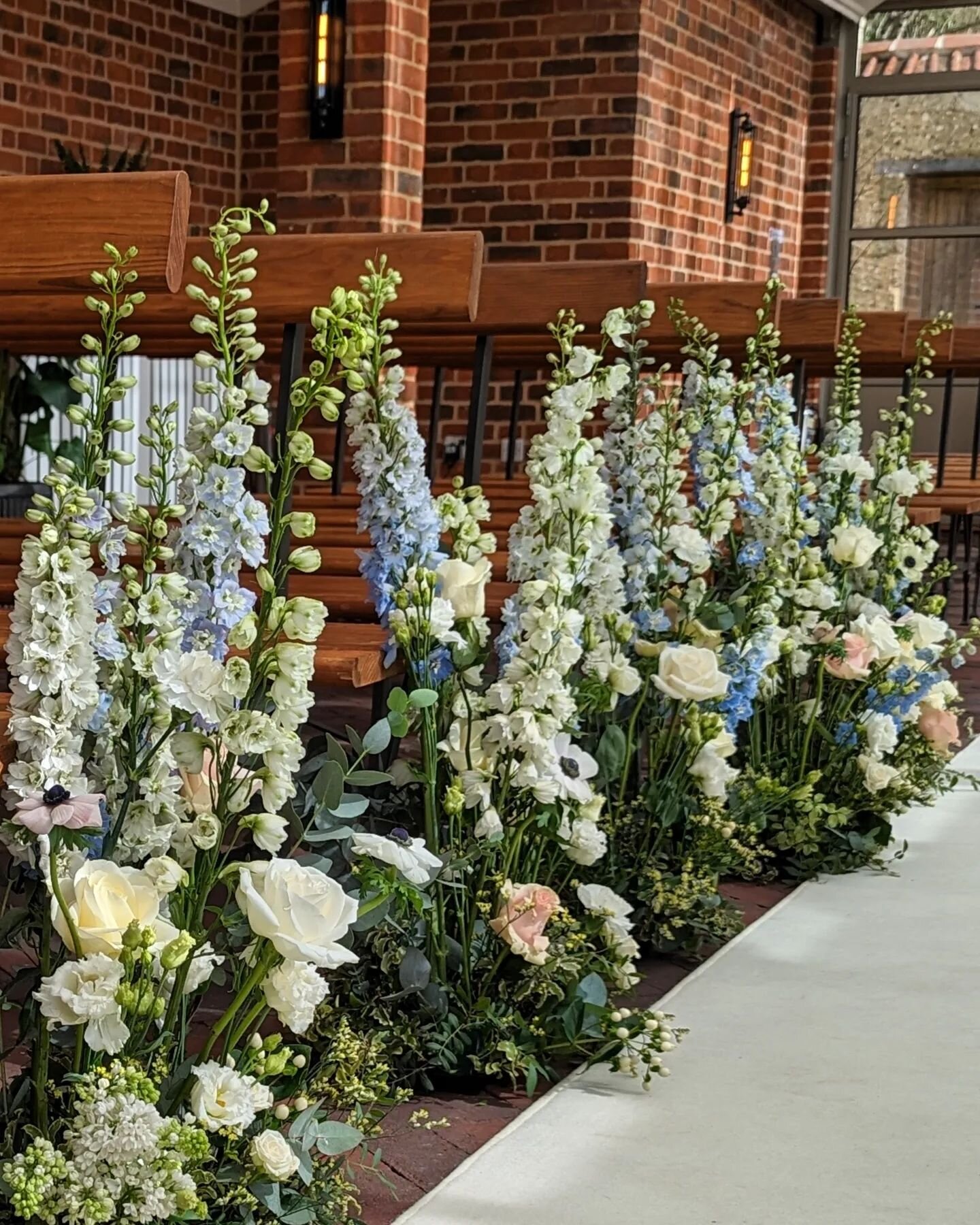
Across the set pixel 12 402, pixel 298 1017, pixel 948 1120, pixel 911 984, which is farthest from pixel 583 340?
pixel 12 402

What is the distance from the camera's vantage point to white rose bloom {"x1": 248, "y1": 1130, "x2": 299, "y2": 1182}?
52.7 inches

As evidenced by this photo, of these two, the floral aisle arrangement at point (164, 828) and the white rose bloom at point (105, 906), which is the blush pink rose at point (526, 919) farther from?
the white rose bloom at point (105, 906)

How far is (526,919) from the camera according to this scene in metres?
1.90

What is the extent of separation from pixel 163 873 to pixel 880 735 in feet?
5.45

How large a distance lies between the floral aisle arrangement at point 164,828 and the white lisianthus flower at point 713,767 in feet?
2.90

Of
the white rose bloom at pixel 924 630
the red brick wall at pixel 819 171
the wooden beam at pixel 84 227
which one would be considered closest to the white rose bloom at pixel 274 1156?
the wooden beam at pixel 84 227

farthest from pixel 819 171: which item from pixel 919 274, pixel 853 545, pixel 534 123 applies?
pixel 853 545

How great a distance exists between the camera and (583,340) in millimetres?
3439

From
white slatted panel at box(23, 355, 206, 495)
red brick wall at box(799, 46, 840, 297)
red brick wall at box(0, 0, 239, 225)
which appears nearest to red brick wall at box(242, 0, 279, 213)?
red brick wall at box(0, 0, 239, 225)

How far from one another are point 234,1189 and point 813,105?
29.6ft

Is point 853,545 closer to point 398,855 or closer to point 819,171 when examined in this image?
point 398,855

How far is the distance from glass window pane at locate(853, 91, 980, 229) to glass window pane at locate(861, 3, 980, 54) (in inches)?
9.0

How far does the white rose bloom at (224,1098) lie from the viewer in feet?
4.29

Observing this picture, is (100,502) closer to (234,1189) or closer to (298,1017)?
(298,1017)
